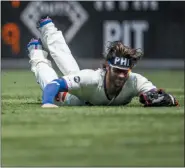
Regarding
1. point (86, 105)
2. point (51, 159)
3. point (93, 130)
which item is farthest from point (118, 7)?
point (51, 159)

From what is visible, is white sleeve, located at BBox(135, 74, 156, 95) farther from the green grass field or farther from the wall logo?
the wall logo

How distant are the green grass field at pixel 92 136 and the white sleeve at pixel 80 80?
0.24 meters

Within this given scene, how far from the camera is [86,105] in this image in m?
8.16

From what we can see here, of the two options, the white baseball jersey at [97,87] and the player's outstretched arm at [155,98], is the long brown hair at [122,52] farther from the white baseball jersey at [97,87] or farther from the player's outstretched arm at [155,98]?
the player's outstretched arm at [155,98]

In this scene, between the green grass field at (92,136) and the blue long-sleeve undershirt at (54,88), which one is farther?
the blue long-sleeve undershirt at (54,88)

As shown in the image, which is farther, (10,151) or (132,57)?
(132,57)

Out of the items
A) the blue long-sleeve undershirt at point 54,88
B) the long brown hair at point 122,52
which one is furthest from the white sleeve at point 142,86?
the blue long-sleeve undershirt at point 54,88

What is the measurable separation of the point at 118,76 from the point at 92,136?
189 cm

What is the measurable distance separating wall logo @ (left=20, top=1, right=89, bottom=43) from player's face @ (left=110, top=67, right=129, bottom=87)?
11195 mm

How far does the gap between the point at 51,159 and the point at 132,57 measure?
3.01 m

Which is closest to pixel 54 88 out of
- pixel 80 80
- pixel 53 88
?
pixel 53 88

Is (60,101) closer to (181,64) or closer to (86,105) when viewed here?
(86,105)

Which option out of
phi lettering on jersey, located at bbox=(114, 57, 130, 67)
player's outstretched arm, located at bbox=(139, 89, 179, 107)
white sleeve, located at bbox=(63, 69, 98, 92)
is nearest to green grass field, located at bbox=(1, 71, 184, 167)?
player's outstretched arm, located at bbox=(139, 89, 179, 107)

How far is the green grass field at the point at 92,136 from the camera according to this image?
15.7 ft
